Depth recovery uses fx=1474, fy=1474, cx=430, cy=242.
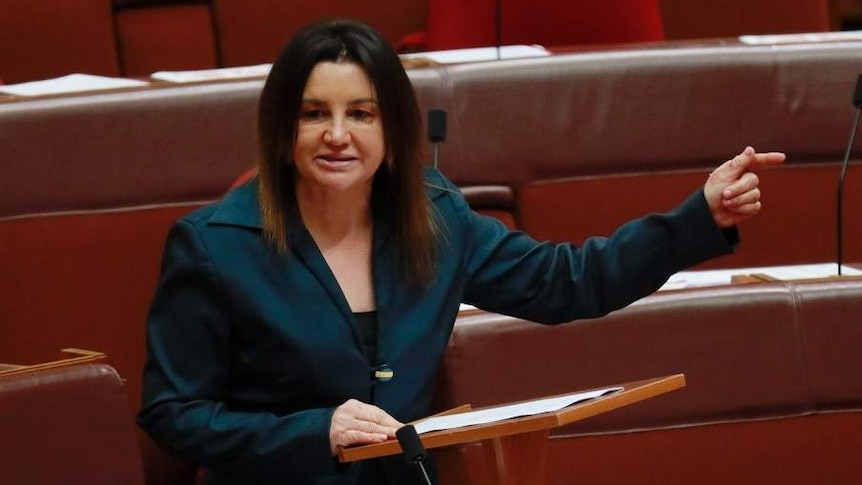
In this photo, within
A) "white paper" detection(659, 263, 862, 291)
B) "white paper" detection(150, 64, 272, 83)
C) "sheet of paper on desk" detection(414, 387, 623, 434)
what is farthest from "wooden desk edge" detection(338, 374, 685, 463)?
"white paper" detection(150, 64, 272, 83)

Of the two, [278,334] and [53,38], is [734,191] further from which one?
[53,38]

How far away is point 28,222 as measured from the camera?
751 millimetres

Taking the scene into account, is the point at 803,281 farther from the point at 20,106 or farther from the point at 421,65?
the point at 20,106

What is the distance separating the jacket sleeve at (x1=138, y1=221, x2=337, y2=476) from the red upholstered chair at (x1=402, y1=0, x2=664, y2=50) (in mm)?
499

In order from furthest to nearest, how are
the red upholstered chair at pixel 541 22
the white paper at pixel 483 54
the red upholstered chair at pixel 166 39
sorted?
the red upholstered chair at pixel 166 39, the red upholstered chair at pixel 541 22, the white paper at pixel 483 54

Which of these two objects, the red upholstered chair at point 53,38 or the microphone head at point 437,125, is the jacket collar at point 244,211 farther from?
the red upholstered chair at point 53,38

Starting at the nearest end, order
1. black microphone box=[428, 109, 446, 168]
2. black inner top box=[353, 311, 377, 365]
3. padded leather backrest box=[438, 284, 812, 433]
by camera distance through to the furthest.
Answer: black inner top box=[353, 311, 377, 365], padded leather backrest box=[438, 284, 812, 433], black microphone box=[428, 109, 446, 168]

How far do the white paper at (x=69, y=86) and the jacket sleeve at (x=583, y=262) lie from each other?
1.05 ft

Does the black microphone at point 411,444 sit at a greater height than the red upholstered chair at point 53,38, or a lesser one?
lesser

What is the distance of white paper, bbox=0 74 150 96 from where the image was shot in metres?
0.79

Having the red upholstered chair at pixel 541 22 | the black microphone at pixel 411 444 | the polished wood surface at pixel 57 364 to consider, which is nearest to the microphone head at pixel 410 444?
the black microphone at pixel 411 444

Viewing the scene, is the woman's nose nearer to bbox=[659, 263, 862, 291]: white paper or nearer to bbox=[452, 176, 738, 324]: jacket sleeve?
bbox=[452, 176, 738, 324]: jacket sleeve

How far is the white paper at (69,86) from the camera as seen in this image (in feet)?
2.60

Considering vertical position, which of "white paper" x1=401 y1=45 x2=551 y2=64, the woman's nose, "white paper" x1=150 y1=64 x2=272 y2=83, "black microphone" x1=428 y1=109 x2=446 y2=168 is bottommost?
"black microphone" x1=428 y1=109 x2=446 y2=168
